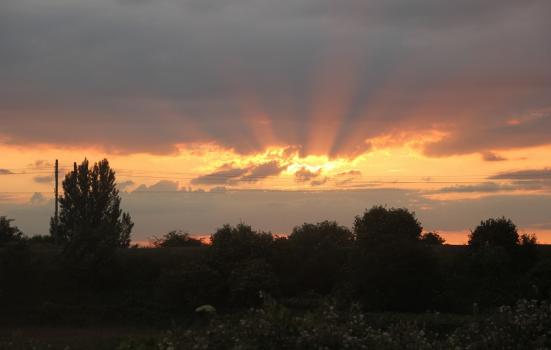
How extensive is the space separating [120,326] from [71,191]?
27405 millimetres

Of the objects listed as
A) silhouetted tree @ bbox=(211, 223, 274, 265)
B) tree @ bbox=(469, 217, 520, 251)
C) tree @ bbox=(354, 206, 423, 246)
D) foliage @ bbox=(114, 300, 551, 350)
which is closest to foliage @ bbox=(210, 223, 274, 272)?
silhouetted tree @ bbox=(211, 223, 274, 265)

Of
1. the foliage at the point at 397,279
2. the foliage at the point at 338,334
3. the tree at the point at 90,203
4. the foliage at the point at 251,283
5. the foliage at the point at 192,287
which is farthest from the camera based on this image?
the tree at the point at 90,203

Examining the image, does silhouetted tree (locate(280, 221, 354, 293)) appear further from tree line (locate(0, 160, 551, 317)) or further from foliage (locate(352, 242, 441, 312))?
foliage (locate(352, 242, 441, 312))

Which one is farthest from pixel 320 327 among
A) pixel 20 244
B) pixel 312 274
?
pixel 20 244

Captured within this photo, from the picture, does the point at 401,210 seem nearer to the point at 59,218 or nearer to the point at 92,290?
the point at 92,290

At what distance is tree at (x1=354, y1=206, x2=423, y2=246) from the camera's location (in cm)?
3906

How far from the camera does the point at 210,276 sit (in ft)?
129

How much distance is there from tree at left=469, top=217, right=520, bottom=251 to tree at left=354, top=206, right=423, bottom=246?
3.92m

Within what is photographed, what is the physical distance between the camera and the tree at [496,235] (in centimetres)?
4288

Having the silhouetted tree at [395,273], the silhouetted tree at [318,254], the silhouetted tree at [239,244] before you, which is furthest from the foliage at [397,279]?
the silhouetted tree at [239,244]

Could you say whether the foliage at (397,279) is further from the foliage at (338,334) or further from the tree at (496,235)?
the foliage at (338,334)

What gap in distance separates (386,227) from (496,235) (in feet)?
26.6

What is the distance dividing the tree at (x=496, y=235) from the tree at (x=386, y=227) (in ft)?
12.9

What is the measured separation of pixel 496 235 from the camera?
141 feet
